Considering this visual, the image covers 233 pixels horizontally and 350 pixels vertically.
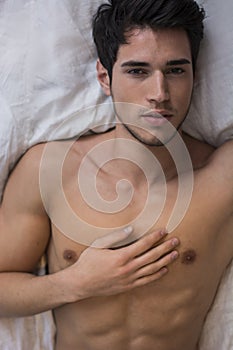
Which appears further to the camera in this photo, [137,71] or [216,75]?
[216,75]

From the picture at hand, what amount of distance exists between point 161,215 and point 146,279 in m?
0.13

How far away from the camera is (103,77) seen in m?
1.19

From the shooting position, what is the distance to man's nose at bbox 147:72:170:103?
41.5 inches

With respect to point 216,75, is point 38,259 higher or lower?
lower

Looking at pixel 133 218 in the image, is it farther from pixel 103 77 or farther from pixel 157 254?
pixel 103 77

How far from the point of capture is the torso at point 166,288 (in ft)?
3.80

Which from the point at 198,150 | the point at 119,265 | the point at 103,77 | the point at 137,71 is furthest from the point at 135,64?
the point at 119,265

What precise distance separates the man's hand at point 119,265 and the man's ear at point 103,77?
279 millimetres

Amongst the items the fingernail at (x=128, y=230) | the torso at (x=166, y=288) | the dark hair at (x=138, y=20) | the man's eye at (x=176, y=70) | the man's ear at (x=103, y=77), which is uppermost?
the dark hair at (x=138, y=20)

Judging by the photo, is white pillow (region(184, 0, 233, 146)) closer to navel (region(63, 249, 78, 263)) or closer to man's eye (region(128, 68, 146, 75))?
man's eye (region(128, 68, 146, 75))

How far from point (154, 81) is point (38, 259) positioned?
0.44 meters

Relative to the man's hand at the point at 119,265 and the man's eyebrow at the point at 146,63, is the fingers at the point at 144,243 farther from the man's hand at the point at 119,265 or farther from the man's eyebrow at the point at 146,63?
the man's eyebrow at the point at 146,63

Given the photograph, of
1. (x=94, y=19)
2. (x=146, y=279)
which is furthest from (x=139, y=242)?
(x=94, y=19)

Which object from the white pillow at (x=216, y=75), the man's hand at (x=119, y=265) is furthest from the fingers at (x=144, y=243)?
the white pillow at (x=216, y=75)
